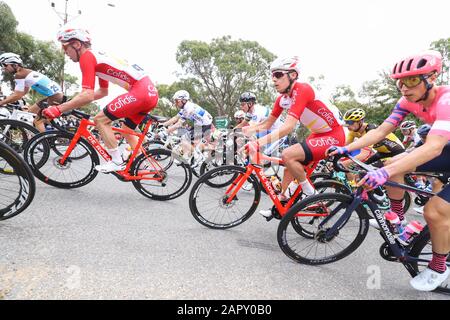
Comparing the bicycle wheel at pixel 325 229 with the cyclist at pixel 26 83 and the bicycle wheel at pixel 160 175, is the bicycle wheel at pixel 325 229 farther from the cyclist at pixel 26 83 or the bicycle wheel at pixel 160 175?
the cyclist at pixel 26 83

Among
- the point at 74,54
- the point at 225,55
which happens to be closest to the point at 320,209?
the point at 74,54

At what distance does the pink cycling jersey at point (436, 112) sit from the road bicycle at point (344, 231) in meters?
0.55

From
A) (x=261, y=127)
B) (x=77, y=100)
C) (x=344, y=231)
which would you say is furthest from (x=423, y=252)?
(x=77, y=100)

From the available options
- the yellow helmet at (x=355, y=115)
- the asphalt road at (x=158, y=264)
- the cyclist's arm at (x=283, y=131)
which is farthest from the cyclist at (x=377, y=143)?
the cyclist's arm at (x=283, y=131)

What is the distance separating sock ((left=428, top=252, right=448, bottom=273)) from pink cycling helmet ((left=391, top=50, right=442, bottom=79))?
1.57 m

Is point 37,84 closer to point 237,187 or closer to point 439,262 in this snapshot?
point 237,187

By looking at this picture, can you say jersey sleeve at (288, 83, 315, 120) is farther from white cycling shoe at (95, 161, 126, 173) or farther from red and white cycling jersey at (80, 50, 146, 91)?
white cycling shoe at (95, 161, 126, 173)

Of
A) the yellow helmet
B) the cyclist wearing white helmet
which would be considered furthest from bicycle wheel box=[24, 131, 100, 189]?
the yellow helmet

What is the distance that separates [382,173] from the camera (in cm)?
203

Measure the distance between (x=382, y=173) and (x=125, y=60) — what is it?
380 centimetres

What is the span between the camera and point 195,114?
7164 mm

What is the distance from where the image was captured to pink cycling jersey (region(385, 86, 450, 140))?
201 centimetres

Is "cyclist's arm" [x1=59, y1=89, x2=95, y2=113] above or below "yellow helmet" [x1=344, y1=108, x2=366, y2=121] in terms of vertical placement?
below

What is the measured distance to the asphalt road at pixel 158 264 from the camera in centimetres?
201
